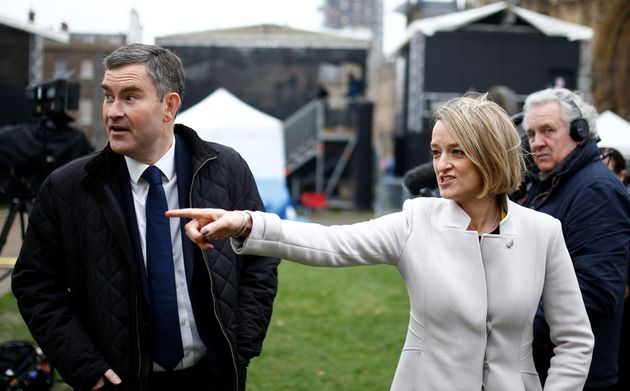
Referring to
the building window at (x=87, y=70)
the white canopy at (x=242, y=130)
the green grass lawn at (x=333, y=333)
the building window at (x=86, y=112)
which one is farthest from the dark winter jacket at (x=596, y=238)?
the white canopy at (x=242, y=130)

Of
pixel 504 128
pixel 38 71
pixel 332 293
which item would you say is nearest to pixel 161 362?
pixel 504 128

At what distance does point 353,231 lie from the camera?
2.15 meters

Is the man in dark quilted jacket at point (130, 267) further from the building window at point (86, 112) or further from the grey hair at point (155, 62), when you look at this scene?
the building window at point (86, 112)

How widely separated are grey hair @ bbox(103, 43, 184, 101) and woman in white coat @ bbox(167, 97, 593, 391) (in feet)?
2.64

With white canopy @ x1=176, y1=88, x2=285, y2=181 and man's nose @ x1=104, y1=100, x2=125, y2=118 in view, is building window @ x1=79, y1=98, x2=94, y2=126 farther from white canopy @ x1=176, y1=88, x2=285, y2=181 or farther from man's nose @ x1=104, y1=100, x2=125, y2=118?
man's nose @ x1=104, y1=100, x2=125, y2=118

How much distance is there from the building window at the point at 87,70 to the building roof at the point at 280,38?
11.6 m

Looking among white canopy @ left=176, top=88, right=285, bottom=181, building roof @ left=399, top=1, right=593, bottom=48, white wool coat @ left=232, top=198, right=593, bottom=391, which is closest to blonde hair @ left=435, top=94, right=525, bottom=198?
white wool coat @ left=232, top=198, right=593, bottom=391

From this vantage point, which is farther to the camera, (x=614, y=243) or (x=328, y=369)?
(x=328, y=369)

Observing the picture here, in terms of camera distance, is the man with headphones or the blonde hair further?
the man with headphones

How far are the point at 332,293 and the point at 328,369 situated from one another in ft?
9.89

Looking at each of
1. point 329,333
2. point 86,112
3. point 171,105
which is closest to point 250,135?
point 86,112

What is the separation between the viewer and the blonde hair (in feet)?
6.84

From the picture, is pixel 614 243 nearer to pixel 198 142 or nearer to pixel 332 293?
pixel 198 142

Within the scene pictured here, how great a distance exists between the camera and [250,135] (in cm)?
1256
